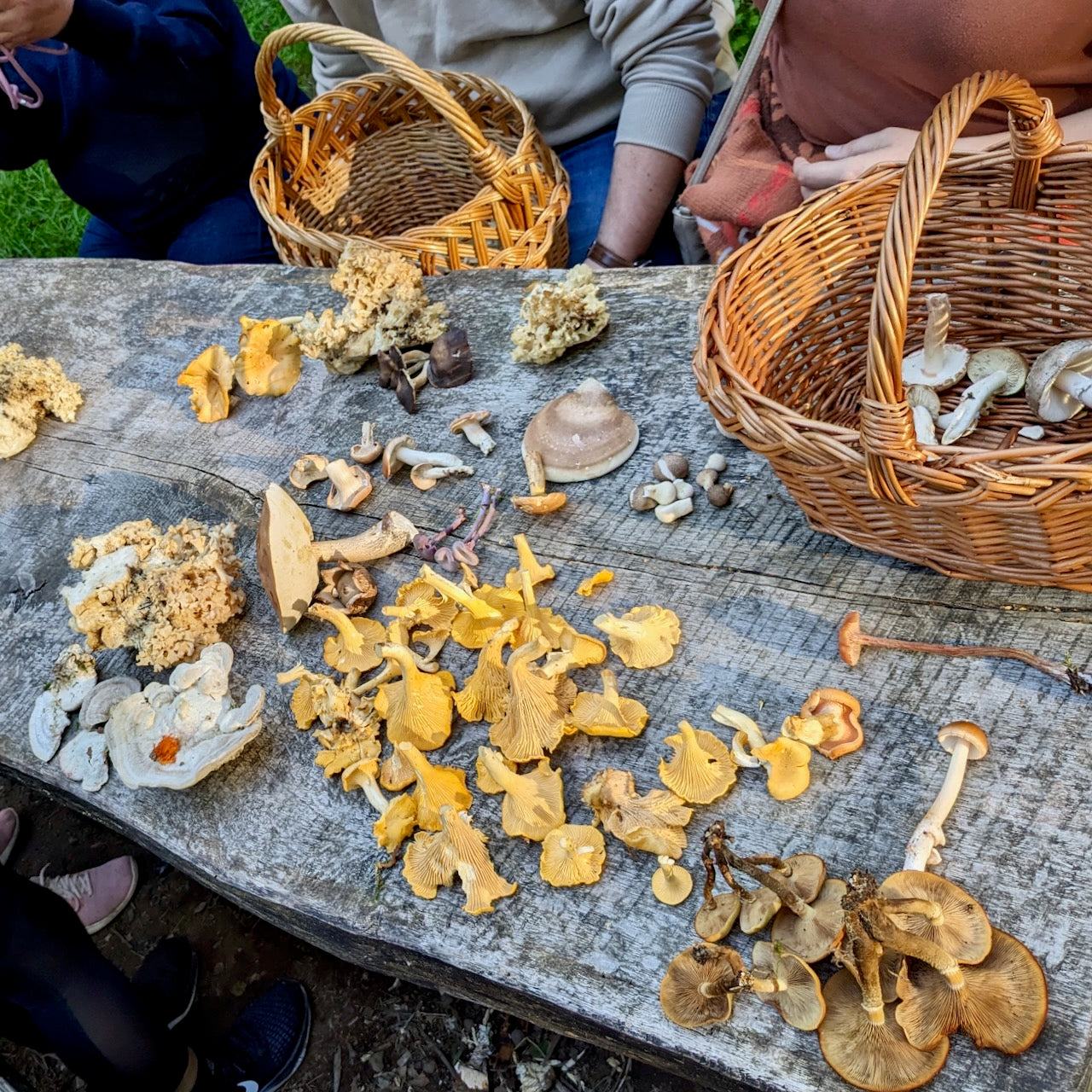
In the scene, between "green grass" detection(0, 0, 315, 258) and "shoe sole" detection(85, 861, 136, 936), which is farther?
"green grass" detection(0, 0, 315, 258)

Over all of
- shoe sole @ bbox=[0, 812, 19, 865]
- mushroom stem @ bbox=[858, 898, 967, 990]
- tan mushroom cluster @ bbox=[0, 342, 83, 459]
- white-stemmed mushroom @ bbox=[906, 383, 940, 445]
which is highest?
white-stemmed mushroom @ bbox=[906, 383, 940, 445]

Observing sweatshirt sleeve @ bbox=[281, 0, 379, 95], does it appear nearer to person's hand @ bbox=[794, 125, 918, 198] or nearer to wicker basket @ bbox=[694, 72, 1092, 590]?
person's hand @ bbox=[794, 125, 918, 198]

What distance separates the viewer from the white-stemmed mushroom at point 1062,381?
1.47 m

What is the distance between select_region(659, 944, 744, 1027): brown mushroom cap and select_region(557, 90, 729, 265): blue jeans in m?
2.32

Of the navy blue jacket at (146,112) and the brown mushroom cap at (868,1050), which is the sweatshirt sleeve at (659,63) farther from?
the brown mushroom cap at (868,1050)

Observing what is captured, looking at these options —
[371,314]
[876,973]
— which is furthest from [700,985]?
[371,314]

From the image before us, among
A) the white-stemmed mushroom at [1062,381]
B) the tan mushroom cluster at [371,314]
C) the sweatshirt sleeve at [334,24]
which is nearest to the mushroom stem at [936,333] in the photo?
the white-stemmed mushroom at [1062,381]

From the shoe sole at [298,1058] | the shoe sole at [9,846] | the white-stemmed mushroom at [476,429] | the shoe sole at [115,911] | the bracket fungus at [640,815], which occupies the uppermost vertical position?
the bracket fungus at [640,815]

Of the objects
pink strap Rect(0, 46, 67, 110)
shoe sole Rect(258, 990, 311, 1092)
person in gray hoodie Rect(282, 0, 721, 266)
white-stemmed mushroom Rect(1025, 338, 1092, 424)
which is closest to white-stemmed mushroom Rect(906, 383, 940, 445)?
white-stemmed mushroom Rect(1025, 338, 1092, 424)

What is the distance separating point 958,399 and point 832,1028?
45.4 inches

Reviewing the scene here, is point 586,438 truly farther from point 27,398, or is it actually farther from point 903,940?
point 27,398

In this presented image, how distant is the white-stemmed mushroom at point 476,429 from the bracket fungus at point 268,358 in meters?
0.55

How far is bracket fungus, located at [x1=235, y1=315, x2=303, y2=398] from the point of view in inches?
85.6

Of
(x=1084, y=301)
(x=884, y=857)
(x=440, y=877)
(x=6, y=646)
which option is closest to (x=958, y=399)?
(x=1084, y=301)
